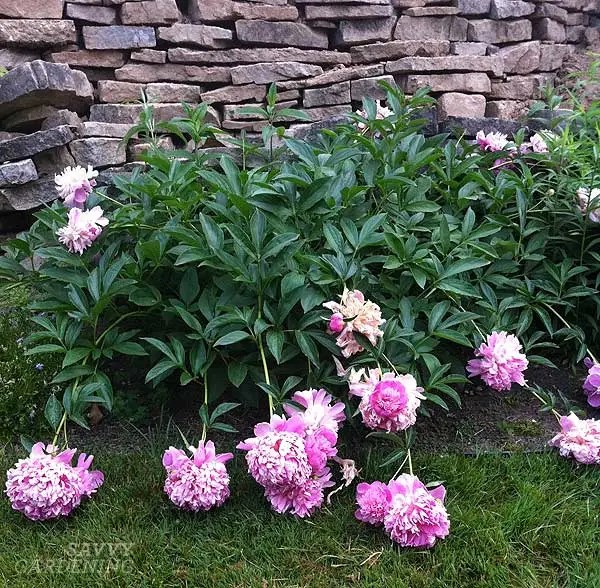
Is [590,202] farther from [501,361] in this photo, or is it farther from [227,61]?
[227,61]

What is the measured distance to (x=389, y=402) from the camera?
1674 millimetres

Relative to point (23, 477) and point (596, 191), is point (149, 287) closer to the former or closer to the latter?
point (23, 477)

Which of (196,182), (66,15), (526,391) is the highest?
(66,15)

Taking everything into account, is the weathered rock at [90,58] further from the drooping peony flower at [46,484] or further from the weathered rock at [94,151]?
the drooping peony flower at [46,484]

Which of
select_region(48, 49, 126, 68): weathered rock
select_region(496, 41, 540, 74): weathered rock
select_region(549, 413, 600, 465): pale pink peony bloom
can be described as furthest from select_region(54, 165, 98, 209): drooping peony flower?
select_region(496, 41, 540, 74): weathered rock

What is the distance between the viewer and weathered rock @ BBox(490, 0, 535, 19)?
174 inches

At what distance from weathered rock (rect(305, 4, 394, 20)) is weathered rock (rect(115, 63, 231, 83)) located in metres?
0.67

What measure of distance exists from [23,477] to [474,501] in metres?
1.26

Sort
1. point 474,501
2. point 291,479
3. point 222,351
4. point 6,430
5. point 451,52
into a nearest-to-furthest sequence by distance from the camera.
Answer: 1. point 291,479
2. point 474,501
3. point 222,351
4. point 6,430
5. point 451,52

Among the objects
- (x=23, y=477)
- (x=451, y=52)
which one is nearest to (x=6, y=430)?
(x=23, y=477)

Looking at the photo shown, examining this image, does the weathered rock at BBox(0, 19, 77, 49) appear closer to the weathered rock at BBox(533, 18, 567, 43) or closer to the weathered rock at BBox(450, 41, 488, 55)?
the weathered rock at BBox(450, 41, 488, 55)

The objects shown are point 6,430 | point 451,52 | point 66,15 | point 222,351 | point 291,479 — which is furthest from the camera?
point 451,52

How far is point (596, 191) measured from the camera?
7.84ft

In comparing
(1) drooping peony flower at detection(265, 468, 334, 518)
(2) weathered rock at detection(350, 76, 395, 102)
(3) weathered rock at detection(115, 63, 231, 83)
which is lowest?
(1) drooping peony flower at detection(265, 468, 334, 518)
